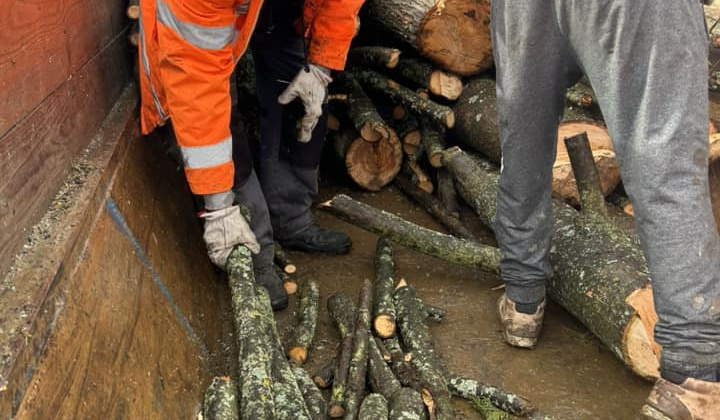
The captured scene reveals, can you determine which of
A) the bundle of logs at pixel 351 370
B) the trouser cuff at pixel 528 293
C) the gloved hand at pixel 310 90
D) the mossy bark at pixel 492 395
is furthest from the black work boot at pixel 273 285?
the trouser cuff at pixel 528 293

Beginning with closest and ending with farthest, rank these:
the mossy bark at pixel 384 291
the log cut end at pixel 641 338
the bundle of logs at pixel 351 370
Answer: the bundle of logs at pixel 351 370 < the log cut end at pixel 641 338 < the mossy bark at pixel 384 291

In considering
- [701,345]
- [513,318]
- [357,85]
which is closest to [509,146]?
[513,318]

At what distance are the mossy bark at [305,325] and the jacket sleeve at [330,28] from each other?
3.75 ft

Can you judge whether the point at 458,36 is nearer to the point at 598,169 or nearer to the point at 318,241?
the point at 598,169

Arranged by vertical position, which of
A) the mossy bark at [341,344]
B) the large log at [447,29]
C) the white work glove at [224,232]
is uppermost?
the large log at [447,29]

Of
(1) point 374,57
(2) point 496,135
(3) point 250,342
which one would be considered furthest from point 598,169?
(3) point 250,342

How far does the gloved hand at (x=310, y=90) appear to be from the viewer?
134 inches

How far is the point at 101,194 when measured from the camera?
91.6 inches

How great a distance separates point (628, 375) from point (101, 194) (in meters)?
2.24

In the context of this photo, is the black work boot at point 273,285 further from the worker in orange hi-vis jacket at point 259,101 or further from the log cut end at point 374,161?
the log cut end at point 374,161

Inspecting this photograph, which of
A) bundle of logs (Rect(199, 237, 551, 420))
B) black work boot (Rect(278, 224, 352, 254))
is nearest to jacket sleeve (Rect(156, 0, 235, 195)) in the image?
bundle of logs (Rect(199, 237, 551, 420))

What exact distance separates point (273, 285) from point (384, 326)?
702 millimetres

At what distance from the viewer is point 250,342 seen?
8.26ft

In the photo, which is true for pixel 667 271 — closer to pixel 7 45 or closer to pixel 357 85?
pixel 7 45
